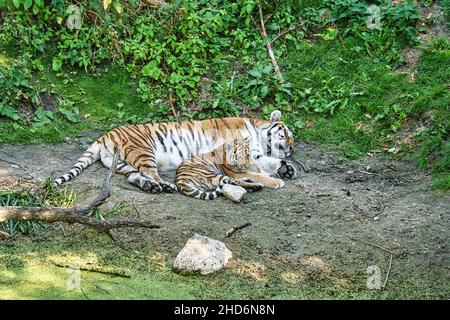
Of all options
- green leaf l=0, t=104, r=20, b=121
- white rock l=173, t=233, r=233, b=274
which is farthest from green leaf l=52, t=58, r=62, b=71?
white rock l=173, t=233, r=233, b=274

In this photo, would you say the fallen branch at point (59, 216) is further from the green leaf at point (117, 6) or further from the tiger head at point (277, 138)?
the green leaf at point (117, 6)

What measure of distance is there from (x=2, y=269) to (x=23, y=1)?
4982mm

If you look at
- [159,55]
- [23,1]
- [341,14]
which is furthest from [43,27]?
[341,14]

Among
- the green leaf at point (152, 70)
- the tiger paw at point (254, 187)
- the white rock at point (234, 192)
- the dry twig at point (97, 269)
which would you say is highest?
the green leaf at point (152, 70)

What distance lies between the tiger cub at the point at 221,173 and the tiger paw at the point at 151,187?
21cm

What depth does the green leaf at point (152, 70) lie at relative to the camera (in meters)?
9.06

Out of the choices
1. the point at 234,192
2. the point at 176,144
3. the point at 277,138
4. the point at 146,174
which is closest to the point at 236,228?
the point at 234,192

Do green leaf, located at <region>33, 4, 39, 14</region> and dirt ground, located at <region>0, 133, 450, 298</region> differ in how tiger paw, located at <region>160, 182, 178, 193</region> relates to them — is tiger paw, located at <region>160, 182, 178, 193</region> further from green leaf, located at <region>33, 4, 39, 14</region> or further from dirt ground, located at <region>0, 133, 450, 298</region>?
green leaf, located at <region>33, 4, 39, 14</region>

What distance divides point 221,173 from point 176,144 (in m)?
0.86

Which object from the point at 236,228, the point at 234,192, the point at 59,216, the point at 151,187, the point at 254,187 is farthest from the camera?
the point at 254,187

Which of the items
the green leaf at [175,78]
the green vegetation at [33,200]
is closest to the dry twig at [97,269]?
the green vegetation at [33,200]

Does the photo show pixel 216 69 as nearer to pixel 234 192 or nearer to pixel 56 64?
pixel 56 64

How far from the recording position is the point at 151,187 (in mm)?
6863

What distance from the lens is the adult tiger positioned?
7.39m
